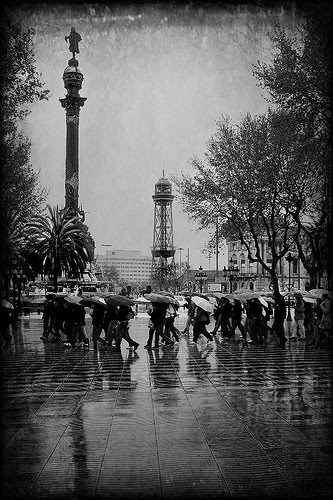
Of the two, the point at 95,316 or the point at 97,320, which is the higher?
the point at 95,316

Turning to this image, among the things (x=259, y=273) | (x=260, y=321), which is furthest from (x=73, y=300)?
(x=259, y=273)

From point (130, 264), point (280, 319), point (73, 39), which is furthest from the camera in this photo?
point (130, 264)

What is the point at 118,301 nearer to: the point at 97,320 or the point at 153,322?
the point at 97,320

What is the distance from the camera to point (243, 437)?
7301 millimetres

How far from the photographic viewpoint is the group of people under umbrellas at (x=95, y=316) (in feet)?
53.8

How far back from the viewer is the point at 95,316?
17.5m

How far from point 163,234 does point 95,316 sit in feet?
306

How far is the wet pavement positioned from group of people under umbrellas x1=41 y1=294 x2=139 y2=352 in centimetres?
222

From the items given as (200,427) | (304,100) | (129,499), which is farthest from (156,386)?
(304,100)

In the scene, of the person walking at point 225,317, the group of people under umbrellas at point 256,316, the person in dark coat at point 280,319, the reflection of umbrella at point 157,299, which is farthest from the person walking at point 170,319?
the person in dark coat at point 280,319

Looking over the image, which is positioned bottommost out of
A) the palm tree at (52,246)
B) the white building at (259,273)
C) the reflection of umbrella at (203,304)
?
the reflection of umbrella at (203,304)

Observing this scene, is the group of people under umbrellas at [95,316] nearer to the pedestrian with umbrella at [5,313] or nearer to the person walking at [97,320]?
the person walking at [97,320]

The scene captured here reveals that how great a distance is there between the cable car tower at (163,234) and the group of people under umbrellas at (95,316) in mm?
85457

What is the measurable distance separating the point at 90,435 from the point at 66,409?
1.57 meters
